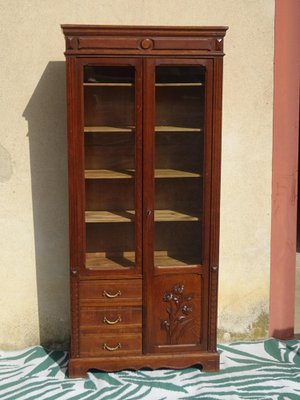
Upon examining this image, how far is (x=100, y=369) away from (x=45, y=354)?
1.57ft

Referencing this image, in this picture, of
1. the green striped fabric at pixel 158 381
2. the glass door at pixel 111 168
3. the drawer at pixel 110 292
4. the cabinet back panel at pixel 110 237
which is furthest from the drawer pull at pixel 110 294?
the green striped fabric at pixel 158 381

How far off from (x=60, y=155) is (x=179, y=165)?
0.78 m

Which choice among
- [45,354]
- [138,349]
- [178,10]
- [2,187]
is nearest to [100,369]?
[138,349]

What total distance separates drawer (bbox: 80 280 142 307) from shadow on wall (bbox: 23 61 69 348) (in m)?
0.45

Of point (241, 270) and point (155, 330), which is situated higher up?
point (241, 270)

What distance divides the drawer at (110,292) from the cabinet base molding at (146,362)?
32 cm

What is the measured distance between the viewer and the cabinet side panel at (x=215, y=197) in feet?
9.12

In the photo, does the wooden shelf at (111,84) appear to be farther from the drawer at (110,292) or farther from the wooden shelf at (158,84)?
the drawer at (110,292)

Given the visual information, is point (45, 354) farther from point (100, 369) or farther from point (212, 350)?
point (212, 350)

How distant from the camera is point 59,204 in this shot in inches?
128

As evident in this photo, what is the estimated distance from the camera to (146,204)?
2.85 meters

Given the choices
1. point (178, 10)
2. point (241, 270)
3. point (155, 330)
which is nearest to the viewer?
point (155, 330)

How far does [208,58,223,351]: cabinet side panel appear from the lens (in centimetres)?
278

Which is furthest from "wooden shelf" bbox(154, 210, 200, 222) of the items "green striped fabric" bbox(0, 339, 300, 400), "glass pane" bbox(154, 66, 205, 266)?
"green striped fabric" bbox(0, 339, 300, 400)
